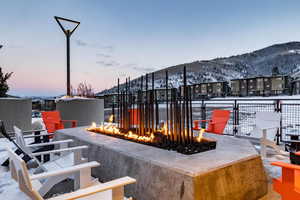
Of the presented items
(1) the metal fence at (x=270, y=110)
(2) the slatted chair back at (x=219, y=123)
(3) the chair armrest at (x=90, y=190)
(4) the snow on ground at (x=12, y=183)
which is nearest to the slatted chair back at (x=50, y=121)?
(4) the snow on ground at (x=12, y=183)

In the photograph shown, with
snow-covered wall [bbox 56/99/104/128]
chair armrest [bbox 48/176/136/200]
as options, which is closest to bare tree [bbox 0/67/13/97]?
snow-covered wall [bbox 56/99/104/128]

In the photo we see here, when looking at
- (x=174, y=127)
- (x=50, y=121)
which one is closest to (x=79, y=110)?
(x=50, y=121)

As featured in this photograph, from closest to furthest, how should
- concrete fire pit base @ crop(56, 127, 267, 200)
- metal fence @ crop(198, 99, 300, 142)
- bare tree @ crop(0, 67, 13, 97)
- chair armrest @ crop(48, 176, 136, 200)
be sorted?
chair armrest @ crop(48, 176, 136, 200)
concrete fire pit base @ crop(56, 127, 267, 200)
metal fence @ crop(198, 99, 300, 142)
bare tree @ crop(0, 67, 13, 97)

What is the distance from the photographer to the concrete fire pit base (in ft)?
5.92

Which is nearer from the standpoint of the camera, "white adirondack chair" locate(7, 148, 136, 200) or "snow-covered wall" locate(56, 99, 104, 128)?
"white adirondack chair" locate(7, 148, 136, 200)

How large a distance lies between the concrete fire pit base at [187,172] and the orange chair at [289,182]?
408mm

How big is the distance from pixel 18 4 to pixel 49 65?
4.31 meters

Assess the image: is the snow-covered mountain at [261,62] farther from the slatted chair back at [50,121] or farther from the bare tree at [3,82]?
the slatted chair back at [50,121]

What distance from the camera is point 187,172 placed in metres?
1.79

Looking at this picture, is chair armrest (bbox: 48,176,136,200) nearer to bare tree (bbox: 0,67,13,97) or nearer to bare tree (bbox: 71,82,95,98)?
bare tree (bbox: 71,82,95,98)

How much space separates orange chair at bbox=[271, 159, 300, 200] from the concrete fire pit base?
0.41 metres

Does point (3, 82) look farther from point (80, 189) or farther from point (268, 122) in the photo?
point (268, 122)

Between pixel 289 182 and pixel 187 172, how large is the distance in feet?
2.69

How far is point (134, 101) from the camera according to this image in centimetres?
431
